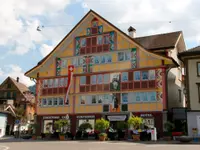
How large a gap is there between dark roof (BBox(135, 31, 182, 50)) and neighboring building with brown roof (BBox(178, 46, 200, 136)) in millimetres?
4940

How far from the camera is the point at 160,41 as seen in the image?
133ft

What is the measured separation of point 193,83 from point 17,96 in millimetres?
46861

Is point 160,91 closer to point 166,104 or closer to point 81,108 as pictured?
point 166,104

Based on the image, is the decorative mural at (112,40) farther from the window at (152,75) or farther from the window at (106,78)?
the window at (152,75)

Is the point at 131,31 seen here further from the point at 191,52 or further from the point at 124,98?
the point at 191,52

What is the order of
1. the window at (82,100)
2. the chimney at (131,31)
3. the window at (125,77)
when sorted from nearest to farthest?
the window at (125,77)
the window at (82,100)
the chimney at (131,31)

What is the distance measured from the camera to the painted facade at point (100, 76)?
115ft

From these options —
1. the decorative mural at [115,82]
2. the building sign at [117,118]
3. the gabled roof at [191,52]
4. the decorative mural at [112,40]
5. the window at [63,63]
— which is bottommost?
the building sign at [117,118]

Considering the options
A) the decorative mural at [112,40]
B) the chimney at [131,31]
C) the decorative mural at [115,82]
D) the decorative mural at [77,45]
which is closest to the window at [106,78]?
the decorative mural at [115,82]

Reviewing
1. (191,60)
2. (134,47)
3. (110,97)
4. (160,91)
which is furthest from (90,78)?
(191,60)

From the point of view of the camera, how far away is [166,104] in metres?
33.8

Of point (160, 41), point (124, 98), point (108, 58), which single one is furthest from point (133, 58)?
point (160, 41)

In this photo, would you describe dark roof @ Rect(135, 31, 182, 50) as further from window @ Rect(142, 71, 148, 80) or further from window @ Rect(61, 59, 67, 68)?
window @ Rect(61, 59, 67, 68)

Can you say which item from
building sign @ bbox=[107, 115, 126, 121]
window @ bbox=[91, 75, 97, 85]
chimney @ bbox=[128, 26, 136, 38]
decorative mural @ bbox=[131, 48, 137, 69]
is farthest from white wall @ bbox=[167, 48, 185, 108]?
window @ bbox=[91, 75, 97, 85]
